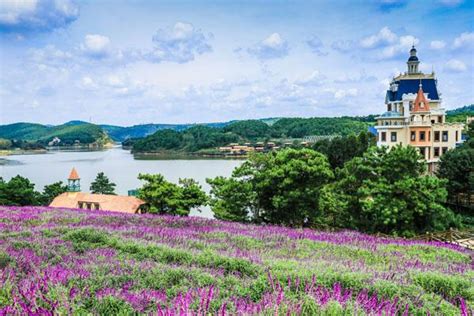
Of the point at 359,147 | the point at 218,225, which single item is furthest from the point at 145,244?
the point at 359,147

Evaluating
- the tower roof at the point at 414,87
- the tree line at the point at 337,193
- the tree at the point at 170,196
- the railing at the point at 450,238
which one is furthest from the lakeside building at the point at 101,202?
the tower roof at the point at 414,87

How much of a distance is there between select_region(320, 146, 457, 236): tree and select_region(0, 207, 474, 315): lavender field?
381 inches

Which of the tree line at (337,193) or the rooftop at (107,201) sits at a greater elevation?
the tree line at (337,193)

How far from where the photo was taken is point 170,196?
28.3 m

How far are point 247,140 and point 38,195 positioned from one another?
123 meters

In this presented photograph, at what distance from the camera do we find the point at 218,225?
11984 millimetres

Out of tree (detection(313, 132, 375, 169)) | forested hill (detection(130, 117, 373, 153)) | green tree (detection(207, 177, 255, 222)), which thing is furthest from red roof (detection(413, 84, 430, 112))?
forested hill (detection(130, 117, 373, 153))

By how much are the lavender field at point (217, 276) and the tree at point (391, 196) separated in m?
9.68

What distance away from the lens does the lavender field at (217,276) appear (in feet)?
11.9

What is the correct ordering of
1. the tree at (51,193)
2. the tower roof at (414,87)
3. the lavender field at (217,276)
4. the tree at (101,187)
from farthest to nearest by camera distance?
the tower roof at (414,87), the tree at (101,187), the tree at (51,193), the lavender field at (217,276)

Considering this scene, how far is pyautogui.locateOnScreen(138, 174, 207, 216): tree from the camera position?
27969 mm

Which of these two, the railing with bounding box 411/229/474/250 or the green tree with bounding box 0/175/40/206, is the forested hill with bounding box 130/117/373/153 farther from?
the railing with bounding box 411/229/474/250

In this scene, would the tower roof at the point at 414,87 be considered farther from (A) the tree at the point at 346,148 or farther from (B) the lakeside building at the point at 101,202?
(B) the lakeside building at the point at 101,202

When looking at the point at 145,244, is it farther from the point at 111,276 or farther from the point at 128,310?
the point at 128,310
